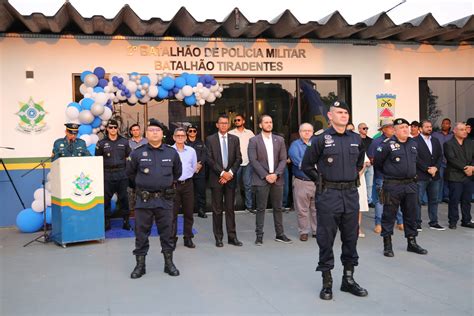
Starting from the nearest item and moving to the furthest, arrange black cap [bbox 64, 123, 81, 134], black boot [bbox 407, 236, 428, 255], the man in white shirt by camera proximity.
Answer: black boot [bbox 407, 236, 428, 255] < black cap [bbox 64, 123, 81, 134] < the man in white shirt

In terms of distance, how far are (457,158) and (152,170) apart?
571cm

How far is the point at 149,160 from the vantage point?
18.9 feet

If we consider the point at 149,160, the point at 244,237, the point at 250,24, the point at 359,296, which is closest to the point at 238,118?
the point at 250,24

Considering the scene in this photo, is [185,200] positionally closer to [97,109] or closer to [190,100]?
[97,109]

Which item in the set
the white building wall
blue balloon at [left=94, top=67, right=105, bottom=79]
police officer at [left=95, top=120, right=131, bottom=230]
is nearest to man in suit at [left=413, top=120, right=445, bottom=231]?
the white building wall

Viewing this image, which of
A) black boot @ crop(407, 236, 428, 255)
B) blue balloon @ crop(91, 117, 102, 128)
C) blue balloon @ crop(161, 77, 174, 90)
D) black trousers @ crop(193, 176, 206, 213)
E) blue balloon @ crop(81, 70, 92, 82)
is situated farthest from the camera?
black trousers @ crop(193, 176, 206, 213)

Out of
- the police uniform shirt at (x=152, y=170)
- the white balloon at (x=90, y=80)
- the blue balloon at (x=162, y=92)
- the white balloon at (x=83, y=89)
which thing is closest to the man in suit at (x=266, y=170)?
the police uniform shirt at (x=152, y=170)

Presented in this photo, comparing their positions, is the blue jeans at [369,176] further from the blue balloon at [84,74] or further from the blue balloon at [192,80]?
the blue balloon at [84,74]

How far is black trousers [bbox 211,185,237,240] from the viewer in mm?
7348

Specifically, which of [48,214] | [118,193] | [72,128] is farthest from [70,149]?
[48,214]

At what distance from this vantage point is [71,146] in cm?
797

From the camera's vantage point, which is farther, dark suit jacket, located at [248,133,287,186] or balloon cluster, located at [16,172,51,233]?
balloon cluster, located at [16,172,51,233]

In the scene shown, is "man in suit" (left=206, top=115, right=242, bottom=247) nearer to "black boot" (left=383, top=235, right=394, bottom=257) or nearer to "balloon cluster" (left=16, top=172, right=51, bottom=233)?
"black boot" (left=383, top=235, right=394, bottom=257)

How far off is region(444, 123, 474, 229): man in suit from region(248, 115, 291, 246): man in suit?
10.6 ft
